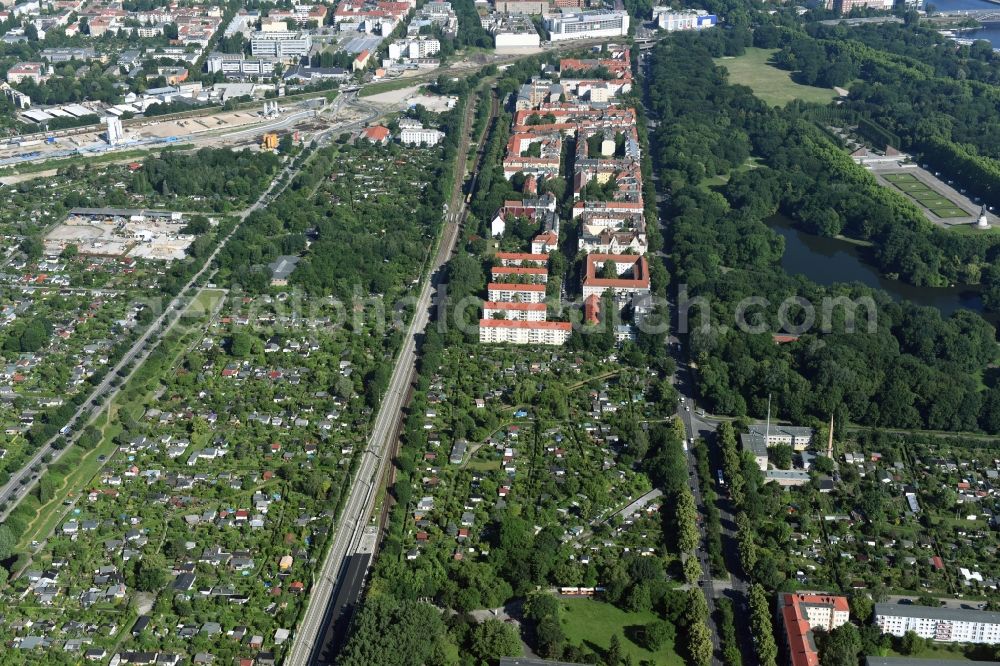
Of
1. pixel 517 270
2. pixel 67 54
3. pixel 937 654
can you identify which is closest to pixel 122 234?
pixel 517 270

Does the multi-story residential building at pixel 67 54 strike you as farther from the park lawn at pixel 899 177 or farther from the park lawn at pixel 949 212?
the park lawn at pixel 949 212

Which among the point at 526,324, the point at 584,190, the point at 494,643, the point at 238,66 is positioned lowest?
the point at 494,643

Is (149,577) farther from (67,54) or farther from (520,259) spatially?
(67,54)

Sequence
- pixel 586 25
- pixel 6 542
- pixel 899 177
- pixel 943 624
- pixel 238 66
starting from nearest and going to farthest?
pixel 943 624, pixel 6 542, pixel 899 177, pixel 238 66, pixel 586 25

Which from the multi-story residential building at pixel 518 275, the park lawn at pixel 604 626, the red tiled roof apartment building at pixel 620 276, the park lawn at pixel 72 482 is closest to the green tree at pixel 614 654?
the park lawn at pixel 604 626

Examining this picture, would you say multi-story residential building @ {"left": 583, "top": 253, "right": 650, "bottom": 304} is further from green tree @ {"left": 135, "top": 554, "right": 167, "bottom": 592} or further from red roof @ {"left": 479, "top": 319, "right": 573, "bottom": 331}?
green tree @ {"left": 135, "top": 554, "right": 167, "bottom": 592}

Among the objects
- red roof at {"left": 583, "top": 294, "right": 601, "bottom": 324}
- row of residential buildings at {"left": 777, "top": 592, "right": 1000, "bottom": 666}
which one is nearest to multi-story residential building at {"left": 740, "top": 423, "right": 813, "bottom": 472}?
row of residential buildings at {"left": 777, "top": 592, "right": 1000, "bottom": 666}
